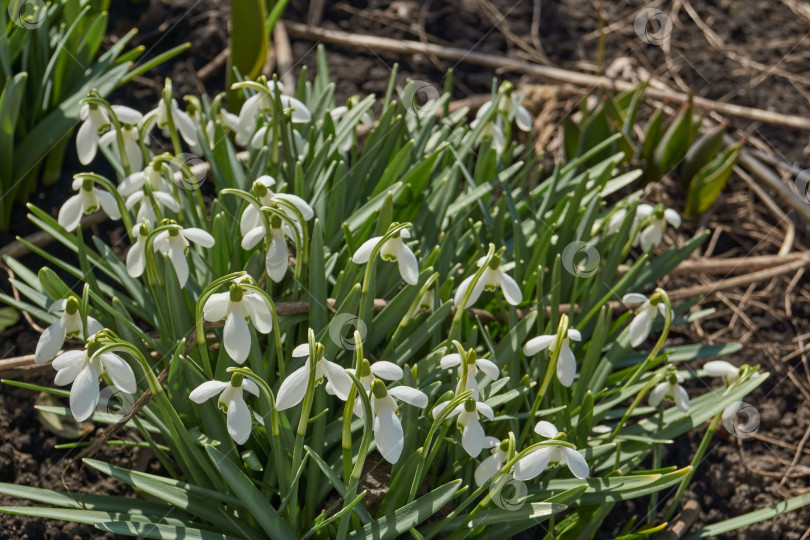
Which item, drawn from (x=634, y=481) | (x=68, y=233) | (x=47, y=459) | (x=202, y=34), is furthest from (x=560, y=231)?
(x=202, y=34)

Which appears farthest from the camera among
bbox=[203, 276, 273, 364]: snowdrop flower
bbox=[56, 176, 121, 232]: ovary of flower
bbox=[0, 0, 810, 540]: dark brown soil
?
bbox=[0, 0, 810, 540]: dark brown soil

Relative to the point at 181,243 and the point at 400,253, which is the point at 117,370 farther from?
the point at 400,253

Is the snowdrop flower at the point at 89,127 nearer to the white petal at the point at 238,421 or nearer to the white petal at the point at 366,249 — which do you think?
the white petal at the point at 366,249

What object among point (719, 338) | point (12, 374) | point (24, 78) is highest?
point (24, 78)

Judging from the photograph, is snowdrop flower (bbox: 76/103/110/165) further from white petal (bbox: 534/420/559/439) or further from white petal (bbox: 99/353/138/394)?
white petal (bbox: 534/420/559/439)

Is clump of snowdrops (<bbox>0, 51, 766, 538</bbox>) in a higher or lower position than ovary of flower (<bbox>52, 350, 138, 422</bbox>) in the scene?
lower

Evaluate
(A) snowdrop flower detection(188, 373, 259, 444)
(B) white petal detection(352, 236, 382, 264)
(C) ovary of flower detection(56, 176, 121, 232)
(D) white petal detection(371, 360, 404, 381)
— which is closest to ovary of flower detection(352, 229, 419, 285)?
(B) white petal detection(352, 236, 382, 264)

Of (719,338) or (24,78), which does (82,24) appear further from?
(719,338)

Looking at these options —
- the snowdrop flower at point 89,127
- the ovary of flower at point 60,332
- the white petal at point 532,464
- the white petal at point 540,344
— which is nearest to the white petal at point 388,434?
the white petal at point 532,464
